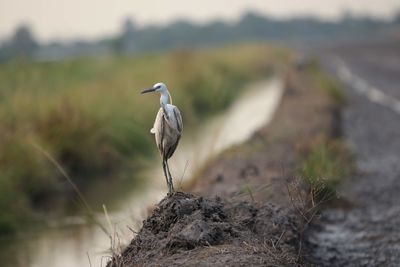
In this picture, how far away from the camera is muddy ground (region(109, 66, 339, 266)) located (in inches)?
222

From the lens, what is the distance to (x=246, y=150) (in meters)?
11.9

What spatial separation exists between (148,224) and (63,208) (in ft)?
17.9

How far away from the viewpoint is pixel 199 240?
18.9 feet

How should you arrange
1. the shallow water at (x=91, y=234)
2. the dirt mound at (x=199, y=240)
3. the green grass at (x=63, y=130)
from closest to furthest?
the dirt mound at (x=199, y=240), the shallow water at (x=91, y=234), the green grass at (x=63, y=130)

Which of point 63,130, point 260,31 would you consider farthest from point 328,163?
point 260,31

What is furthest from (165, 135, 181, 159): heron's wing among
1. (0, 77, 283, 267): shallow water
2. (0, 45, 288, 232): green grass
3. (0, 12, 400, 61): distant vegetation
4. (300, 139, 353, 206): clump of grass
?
(0, 12, 400, 61): distant vegetation

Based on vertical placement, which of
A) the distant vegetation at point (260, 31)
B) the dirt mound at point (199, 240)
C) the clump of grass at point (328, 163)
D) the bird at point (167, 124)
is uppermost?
the distant vegetation at point (260, 31)

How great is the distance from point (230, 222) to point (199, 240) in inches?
25.6

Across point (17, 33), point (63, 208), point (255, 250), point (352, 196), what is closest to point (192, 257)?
point (255, 250)

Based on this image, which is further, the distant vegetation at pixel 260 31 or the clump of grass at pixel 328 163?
the distant vegetation at pixel 260 31

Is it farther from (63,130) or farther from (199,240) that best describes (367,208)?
(63,130)

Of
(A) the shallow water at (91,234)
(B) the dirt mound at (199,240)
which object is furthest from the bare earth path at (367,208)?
(A) the shallow water at (91,234)

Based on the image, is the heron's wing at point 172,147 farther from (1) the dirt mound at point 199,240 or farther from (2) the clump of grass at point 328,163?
(2) the clump of grass at point 328,163

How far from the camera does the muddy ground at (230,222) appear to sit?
18.5 ft
